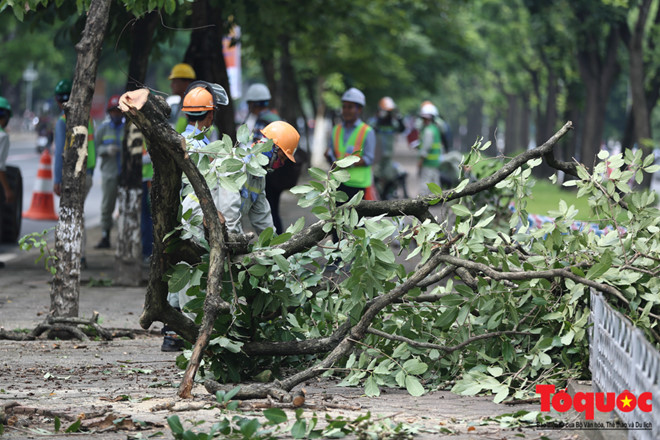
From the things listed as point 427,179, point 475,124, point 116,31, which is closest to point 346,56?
point 427,179

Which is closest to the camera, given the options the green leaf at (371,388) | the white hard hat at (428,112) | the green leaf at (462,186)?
the green leaf at (371,388)

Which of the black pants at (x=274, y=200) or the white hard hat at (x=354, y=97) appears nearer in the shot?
the black pants at (x=274, y=200)

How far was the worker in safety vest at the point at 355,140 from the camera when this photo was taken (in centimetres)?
1230

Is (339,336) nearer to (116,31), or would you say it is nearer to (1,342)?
(1,342)

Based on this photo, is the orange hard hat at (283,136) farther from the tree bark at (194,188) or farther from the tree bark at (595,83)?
the tree bark at (595,83)

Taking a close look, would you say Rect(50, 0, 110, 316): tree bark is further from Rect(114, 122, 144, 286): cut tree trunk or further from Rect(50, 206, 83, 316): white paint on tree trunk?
Rect(114, 122, 144, 286): cut tree trunk

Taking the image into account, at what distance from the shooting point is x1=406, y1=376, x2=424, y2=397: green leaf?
6331 millimetres

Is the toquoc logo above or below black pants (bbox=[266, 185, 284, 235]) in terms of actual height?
below

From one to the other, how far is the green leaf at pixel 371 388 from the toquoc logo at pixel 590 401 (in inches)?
35.5

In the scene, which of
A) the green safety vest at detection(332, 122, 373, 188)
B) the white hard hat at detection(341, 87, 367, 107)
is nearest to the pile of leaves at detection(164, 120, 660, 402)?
the green safety vest at detection(332, 122, 373, 188)

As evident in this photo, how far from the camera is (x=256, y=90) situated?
1270cm

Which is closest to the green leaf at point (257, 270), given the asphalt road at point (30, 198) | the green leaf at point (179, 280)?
the green leaf at point (179, 280)

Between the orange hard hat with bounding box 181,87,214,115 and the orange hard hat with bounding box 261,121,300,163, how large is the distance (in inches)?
16.3

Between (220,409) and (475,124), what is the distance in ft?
224
